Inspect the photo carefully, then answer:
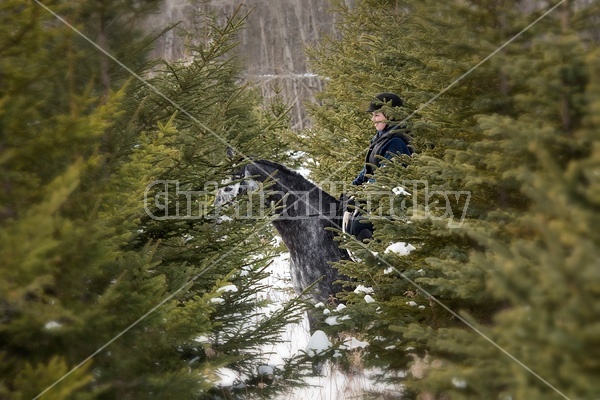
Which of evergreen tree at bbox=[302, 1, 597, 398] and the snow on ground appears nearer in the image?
evergreen tree at bbox=[302, 1, 597, 398]

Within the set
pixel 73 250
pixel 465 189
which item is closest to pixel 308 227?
pixel 465 189

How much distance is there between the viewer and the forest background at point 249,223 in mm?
1409

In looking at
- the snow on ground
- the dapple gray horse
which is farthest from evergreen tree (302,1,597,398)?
the dapple gray horse

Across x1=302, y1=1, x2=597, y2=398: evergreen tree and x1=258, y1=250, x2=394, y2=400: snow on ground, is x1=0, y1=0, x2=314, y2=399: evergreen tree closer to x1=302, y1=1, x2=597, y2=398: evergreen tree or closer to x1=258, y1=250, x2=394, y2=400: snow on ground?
x1=258, y1=250, x2=394, y2=400: snow on ground

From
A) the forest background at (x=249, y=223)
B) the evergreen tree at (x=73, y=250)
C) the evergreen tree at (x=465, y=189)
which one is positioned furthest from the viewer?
the evergreen tree at (x=465, y=189)

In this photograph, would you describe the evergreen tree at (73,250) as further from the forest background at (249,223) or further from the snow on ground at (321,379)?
the snow on ground at (321,379)

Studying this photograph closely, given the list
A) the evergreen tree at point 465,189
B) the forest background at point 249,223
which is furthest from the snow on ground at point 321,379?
the evergreen tree at point 465,189

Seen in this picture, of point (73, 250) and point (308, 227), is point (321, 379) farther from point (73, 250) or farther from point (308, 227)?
point (73, 250)

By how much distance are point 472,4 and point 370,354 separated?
258 cm

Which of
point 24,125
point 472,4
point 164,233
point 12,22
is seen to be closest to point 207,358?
point 164,233

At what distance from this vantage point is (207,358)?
332 centimetres

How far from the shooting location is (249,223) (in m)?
4.20

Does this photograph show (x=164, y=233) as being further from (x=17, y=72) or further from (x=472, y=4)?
(x=472, y=4)

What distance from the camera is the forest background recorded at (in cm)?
141
